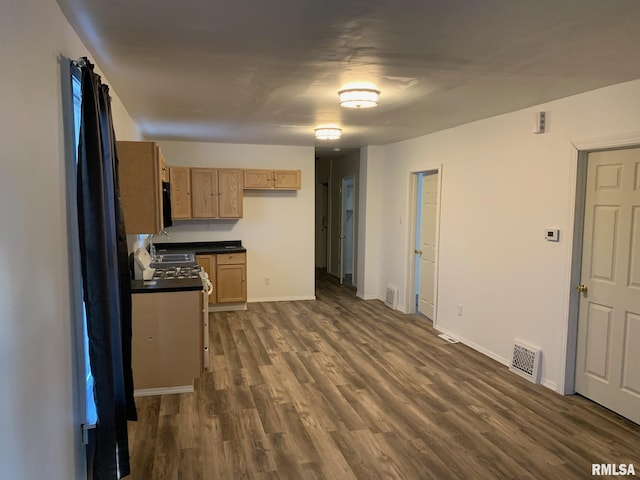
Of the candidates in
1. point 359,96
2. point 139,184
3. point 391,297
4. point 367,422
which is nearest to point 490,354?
point 367,422

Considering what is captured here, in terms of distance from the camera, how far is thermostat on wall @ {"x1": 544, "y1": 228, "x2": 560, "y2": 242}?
12.6ft

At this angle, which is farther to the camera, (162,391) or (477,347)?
(477,347)

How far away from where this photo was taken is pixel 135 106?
163 inches

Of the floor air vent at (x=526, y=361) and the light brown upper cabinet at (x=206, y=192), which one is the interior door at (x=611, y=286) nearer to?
the floor air vent at (x=526, y=361)

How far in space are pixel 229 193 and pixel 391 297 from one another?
2.93m

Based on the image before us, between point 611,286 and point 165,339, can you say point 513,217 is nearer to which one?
point 611,286

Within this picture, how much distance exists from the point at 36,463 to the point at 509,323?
4.05m

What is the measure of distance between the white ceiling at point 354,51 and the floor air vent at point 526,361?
224 cm

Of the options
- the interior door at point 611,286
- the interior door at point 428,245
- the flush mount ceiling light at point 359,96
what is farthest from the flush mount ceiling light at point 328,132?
the interior door at point 611,286

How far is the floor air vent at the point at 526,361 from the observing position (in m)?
4.04

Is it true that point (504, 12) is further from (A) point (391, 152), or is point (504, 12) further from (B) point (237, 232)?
(B) point (237, 232)

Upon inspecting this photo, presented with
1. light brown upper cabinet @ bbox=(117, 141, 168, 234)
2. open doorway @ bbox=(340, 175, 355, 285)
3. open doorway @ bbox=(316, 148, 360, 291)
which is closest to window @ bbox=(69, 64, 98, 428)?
light brown upper cabinet @ bbox=(117, 141, 168, 234)

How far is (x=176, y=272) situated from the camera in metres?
4.48

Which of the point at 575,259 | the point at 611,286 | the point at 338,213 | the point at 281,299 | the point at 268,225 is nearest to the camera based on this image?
the point at 611,286
